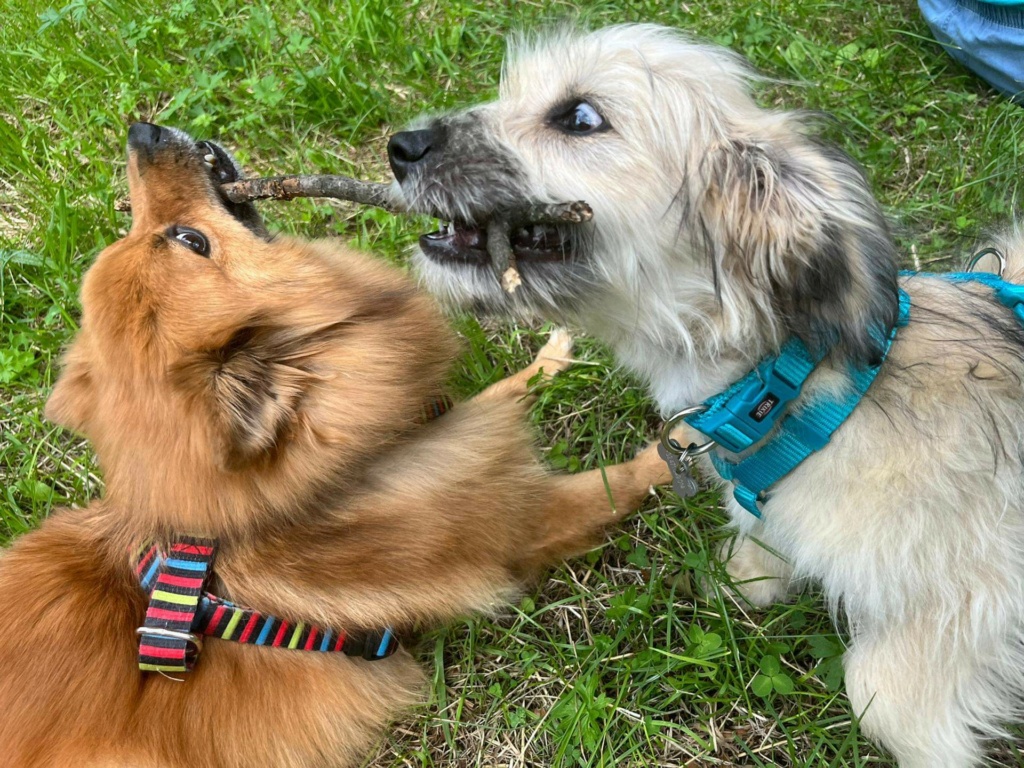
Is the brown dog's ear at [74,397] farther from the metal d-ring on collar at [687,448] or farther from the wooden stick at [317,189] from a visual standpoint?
the metal d-ring on collar at [687,448]

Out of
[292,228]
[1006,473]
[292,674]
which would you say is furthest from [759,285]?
[292,228]

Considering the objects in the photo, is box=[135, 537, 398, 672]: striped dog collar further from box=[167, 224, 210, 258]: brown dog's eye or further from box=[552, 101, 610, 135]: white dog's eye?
Answer: box=[552, 101, 610, 135]: white dog's eye

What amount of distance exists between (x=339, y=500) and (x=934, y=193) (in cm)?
292

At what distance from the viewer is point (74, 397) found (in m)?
2.26

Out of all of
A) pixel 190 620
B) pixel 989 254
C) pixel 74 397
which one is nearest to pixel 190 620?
pixel 190 620

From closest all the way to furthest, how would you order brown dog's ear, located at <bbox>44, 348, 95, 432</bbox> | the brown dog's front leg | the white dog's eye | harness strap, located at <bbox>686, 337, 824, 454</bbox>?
harness strap, located at <bbox>686, 337, 824, 454</bbox> → the white dog's eye → brown dog's ear, located at <bbox>44, 348, 95, 432</bbox> → the brown dog's front leg

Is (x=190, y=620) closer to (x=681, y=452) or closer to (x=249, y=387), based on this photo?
(x=249, y=387)

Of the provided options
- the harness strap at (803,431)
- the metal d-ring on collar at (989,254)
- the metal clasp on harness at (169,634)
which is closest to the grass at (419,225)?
the metal d-ring on collar at (989,254)

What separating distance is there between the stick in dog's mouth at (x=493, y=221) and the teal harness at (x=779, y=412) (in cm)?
55

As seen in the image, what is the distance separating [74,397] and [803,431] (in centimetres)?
215

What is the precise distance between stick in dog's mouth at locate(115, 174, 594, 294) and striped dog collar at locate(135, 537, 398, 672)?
1.10 m

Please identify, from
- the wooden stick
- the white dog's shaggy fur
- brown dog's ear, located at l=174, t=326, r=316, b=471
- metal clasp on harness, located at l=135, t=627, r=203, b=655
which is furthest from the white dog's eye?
metal clasp on harness, located at l=135, t=627, r=203, b=655

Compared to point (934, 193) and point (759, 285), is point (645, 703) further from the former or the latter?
point (934, 193)

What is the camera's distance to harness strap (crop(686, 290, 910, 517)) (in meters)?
1.68
